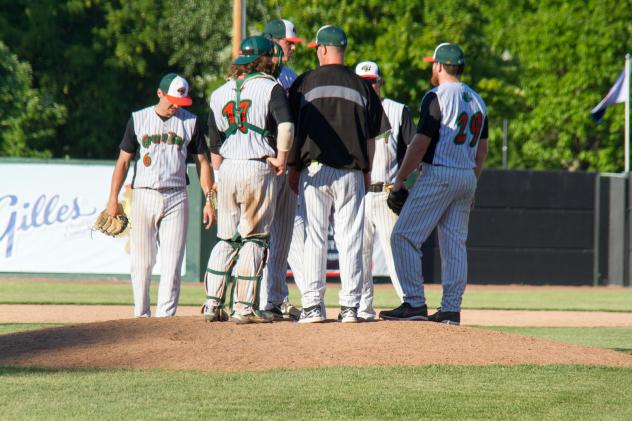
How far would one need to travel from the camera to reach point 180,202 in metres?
8.85

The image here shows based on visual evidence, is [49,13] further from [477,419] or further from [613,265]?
[477,419]

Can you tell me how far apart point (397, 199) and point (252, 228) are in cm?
146

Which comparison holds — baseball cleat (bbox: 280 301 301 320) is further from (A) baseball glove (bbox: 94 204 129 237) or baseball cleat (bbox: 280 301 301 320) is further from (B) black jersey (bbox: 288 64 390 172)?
(A) baseball glove (bbox: 94 204 129 237)

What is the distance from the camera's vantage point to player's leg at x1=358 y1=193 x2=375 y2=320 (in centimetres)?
882

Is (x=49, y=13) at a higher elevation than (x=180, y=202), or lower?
higher

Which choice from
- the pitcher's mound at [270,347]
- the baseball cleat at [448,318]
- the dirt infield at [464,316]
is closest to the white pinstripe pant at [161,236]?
the pitcher's mound at [270,347]

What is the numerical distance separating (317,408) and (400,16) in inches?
1124

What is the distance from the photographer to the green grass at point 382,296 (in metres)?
14.5

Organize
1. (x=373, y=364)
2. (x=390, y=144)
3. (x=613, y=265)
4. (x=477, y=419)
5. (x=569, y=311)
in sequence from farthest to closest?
(x=613, y=265)
(x=569, y=311)
(x=390, y=144)
(x=373, y=364)
(x=477, y=419)

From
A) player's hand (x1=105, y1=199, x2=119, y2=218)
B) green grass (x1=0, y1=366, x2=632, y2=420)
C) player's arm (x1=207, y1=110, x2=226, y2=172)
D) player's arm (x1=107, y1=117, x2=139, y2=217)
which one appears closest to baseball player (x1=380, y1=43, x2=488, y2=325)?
player's arm (x1=207, y1=110, x2=226, y2=172)

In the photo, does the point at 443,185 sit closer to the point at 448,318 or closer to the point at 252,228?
the point at 448,318

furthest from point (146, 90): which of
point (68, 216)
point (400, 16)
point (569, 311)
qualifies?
point (569, 311)

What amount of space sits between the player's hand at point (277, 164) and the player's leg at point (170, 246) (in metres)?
1.53

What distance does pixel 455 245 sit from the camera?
8391 mm
